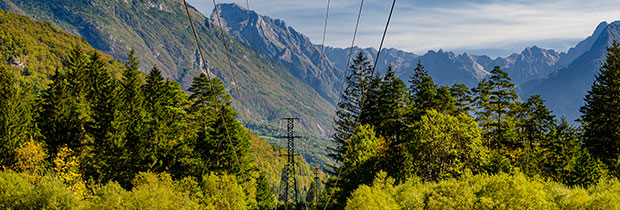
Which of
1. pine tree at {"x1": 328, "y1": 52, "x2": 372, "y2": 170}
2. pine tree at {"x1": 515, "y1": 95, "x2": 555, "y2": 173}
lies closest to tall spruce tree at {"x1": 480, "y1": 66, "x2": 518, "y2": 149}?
pine tree at {"x1": 515, "y1": 95, "x2": 555, "y2": 173}

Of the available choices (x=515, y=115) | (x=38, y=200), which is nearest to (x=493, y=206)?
(x=515, y=115)

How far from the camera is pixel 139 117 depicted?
48031 mm

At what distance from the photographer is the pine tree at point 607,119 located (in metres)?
46.1

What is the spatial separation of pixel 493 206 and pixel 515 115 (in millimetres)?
22630

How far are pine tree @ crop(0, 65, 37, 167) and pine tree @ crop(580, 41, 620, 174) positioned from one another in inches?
2676

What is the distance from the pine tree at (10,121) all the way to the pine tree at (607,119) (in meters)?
68.0

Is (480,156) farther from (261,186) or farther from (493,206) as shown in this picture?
(261,186)

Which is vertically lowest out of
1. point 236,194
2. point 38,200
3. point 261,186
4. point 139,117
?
point 261,186

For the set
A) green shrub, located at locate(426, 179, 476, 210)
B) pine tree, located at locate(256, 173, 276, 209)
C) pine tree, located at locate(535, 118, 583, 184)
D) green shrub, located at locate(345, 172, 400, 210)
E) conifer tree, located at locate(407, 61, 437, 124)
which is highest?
conifer tree, located at locate(407, 61, 437, 124)

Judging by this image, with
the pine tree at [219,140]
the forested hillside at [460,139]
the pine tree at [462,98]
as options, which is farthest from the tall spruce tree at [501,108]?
the pine tree at [219,140]

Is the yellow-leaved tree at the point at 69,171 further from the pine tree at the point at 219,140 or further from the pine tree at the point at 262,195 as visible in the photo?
the pine tree at the point at 262,195

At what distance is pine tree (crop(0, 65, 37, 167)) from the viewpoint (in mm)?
39812

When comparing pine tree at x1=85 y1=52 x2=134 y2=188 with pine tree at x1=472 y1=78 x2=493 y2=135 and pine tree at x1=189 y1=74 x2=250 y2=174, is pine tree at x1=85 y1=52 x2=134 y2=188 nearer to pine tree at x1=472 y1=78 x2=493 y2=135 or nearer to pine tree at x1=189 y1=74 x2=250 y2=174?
pine tree at x1=189 y1=74 x2=250 y2=174

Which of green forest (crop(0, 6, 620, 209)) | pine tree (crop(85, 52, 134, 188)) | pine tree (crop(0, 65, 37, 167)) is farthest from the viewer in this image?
pine tree (crop(85, 52, 134, 188))
